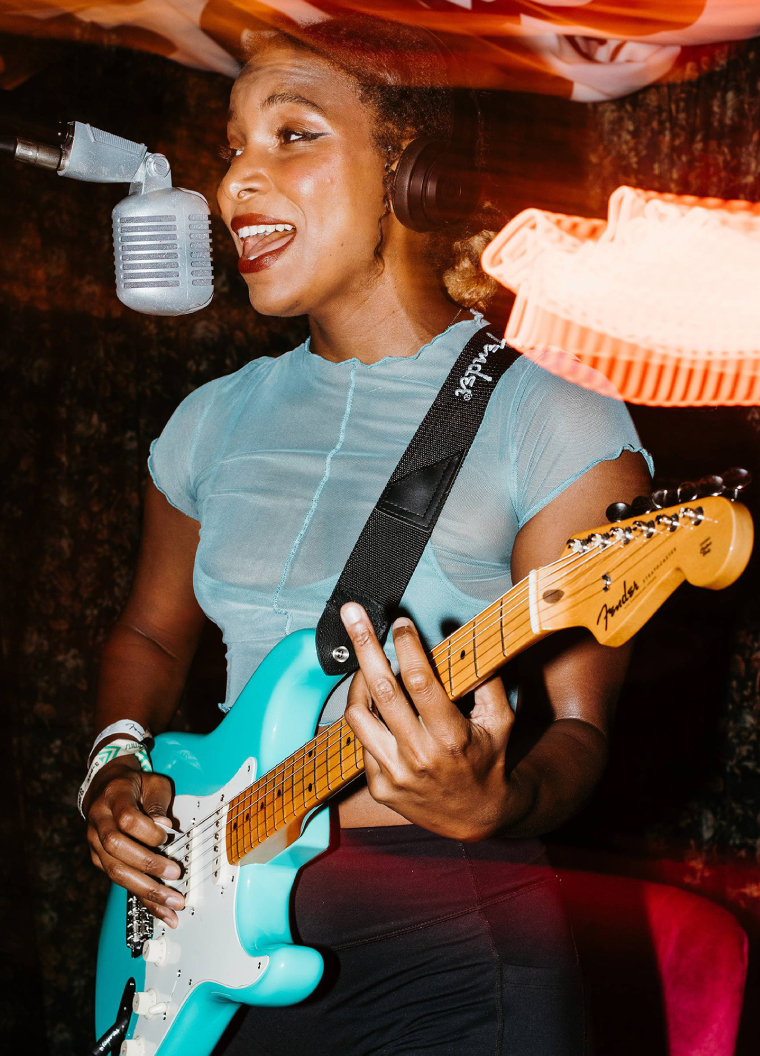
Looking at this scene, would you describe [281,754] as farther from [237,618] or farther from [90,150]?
[90,150]

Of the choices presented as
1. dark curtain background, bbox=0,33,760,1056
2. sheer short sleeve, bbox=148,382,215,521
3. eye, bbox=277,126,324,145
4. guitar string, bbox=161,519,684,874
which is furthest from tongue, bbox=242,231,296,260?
dark curtain background, bbox=0,33,760,1056

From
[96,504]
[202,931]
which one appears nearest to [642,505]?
[202,931]

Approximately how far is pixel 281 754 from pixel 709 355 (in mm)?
1861

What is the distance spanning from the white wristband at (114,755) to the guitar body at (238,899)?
6.1 inches

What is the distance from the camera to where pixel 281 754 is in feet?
3.83

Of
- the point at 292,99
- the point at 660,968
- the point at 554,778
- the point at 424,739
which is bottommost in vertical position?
the point at 660,968

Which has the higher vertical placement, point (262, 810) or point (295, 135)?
point (295, 135)

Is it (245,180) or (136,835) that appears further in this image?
(245,180)

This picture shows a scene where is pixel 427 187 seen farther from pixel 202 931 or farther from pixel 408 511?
pixel 202 931

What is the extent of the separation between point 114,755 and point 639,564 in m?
0.98

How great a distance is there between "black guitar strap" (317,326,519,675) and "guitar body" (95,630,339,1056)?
6 centimetres

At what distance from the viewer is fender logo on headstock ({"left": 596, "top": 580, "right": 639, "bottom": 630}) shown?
81cm

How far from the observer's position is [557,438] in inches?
46.1

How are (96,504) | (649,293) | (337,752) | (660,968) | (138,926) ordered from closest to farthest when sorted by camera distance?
(337,752)
(138,926)
(660,968)
(649,293)
(96,504)
